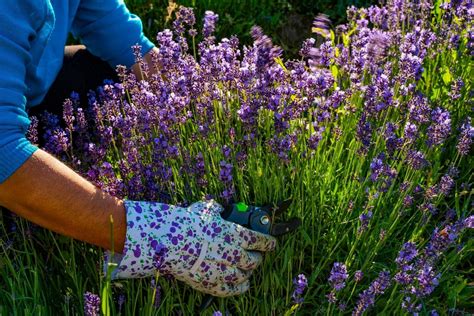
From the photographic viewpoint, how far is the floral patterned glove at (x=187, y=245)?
2.09 metres

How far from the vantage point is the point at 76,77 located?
2.96 m

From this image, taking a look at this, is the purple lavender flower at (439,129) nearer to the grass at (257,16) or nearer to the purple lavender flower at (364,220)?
the purple lavender flower at (364,220)

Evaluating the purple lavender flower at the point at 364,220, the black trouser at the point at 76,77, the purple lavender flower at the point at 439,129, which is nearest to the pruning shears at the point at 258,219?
the purple lavender flower at the point at 364,220

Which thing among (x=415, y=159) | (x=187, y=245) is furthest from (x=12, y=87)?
(x=415, y=159)

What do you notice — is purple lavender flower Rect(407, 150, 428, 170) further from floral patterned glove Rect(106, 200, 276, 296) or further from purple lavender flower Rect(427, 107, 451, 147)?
floral patterned glove Rect(106, 200, 276, 296)

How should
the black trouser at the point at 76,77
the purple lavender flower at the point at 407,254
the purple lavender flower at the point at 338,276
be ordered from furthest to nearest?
the black trouser at the point at 76,77 < the purple lavender flower at the point at 407,254 < the purple lavender flower at the point at 338,276

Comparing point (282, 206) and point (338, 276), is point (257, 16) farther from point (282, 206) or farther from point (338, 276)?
point (338, 276)

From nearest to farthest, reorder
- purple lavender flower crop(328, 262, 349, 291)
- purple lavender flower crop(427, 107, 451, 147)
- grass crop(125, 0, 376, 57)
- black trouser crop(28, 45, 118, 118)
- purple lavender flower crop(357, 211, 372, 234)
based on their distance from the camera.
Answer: purple lavender flower crop(328, 262, 349, 291) → purple lavender flower crop(357, 211, 372, 234) → purple lavender flower crop(427, 107, 451, 147) → black trouser crop(28, 45, 118, 118) → grass crop(125, 0, 376, 57)

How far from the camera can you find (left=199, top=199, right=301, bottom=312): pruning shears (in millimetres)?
2234

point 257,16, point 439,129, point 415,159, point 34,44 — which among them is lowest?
point 257,16

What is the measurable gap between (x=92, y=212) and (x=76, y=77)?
3.43 ft

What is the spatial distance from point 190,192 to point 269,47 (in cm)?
54

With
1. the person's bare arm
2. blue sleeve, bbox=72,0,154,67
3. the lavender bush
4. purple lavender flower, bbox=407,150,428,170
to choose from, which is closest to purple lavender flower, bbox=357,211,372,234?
the lavender bush

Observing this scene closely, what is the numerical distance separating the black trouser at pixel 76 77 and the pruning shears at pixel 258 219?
0.87 m
